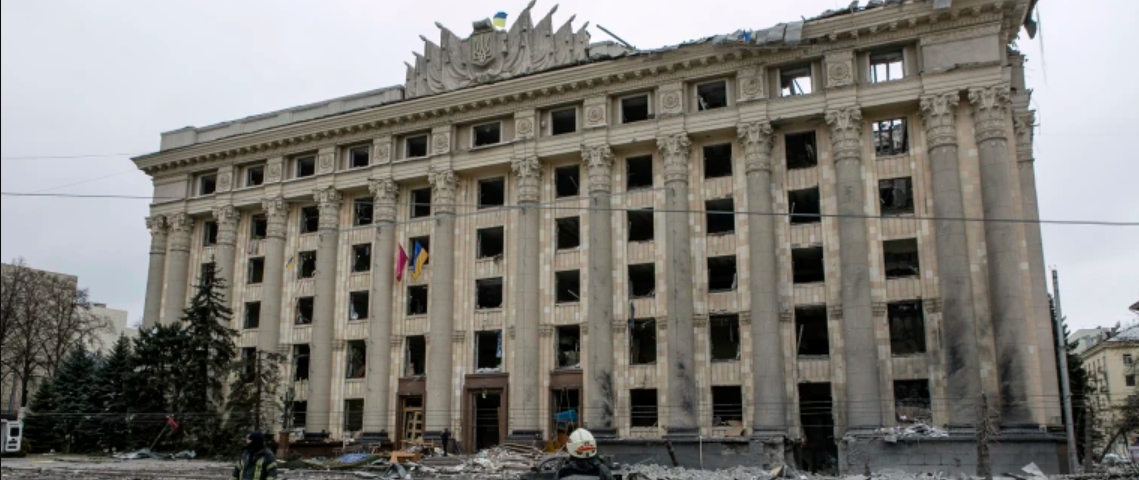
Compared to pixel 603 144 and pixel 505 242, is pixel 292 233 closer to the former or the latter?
pixel 505 242

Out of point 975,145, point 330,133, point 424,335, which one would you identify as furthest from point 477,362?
point 975,145

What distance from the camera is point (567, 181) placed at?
4325 cm

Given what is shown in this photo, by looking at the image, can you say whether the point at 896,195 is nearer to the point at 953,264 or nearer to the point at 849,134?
the point at 849,134

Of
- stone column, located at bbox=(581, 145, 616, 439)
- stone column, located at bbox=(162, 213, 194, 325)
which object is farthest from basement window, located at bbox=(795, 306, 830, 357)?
stone column, located at bbox=(162, 213, 194, 325)

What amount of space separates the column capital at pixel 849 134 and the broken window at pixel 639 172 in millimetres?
8416

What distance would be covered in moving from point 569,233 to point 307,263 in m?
14.6

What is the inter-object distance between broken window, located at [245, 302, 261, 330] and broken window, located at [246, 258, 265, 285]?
1161mm

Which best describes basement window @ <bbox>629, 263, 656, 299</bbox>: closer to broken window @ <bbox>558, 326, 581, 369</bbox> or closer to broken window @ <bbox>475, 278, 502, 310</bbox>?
broken window @ <bbox>558, 326, 581, 369</bbox>

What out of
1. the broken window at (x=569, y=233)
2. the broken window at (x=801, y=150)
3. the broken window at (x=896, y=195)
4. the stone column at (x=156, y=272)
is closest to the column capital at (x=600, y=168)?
the broken window at (x=569, y=233)

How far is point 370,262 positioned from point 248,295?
7.85 meters

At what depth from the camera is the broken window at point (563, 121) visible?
140 feet

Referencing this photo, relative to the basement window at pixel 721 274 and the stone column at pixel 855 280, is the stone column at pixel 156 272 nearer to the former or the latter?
the basement window at pixel 721 274

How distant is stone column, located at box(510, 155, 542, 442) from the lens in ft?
131

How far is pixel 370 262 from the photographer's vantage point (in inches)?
1805
